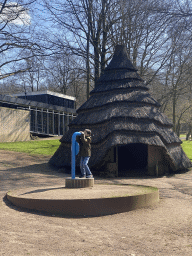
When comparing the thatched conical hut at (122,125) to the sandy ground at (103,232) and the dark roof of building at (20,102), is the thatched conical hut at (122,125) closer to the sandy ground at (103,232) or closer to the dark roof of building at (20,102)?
the sandy ground at (103,232)

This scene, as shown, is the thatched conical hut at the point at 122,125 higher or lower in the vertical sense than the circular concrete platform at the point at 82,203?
higher

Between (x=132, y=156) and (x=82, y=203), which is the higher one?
(x=132, y=156)

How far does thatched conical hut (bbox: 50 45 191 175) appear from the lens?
514 inches

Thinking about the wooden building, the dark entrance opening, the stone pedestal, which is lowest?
the stone pedestal

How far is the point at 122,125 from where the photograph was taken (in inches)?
520

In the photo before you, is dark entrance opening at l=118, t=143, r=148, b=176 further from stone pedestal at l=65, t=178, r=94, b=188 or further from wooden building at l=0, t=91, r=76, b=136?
wooden building at l=0, t=91, r=76, b=136

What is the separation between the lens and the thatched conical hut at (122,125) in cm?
1305

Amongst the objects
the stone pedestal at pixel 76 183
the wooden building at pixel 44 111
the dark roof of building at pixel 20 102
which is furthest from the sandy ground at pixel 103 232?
the dark roof of building at pixel 20 102

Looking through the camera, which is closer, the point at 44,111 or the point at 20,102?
the point at 20,102

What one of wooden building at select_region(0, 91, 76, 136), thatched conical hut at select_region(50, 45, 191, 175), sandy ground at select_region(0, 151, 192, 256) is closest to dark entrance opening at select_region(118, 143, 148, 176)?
thatched conical hut at select_region(50, 45, 191, 175)

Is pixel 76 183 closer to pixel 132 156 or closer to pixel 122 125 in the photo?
pixel 122 125

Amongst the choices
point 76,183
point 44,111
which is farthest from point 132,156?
point 44,111

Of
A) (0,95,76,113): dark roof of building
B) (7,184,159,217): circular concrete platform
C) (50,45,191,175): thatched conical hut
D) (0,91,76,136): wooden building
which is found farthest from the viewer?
(0,91,76,136): wooden building

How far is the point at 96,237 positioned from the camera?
481 cm
